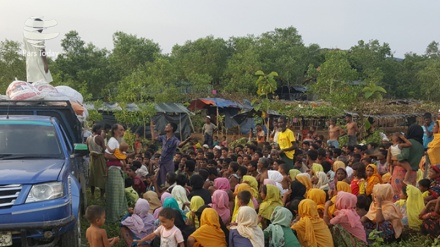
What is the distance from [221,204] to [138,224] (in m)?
1.17

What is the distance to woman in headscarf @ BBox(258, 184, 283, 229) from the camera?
313 inches

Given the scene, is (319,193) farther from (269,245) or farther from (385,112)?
(385,112)

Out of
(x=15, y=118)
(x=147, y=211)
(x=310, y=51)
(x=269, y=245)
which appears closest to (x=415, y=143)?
(x=269, y=245)

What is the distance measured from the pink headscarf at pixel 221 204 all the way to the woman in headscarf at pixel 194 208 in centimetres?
19

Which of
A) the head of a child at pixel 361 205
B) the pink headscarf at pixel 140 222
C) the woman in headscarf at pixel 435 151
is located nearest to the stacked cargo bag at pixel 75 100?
the pink headscarf at pixel 140 222

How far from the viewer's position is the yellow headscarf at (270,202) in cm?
796

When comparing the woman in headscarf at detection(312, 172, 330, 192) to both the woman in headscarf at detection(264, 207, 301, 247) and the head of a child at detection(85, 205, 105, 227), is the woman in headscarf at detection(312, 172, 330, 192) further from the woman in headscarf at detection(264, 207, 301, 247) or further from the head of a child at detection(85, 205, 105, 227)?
the head of a child at detection(85, 205, 105, 227)

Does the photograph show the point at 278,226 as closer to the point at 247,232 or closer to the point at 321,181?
the point at 247,232

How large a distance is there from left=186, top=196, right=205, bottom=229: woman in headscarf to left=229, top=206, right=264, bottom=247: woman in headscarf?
995 mm

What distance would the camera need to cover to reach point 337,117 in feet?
81.4

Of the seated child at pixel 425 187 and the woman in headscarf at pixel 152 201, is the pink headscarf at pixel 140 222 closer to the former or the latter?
the woman in headscarf at pixel 152 201

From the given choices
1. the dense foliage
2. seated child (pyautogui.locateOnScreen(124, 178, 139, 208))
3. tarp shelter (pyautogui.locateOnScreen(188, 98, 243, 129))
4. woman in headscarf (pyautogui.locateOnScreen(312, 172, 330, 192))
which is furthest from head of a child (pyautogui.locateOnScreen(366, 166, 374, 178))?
tarp shelter (pyautogui.locateOnScreen(188, 98, 243, 129))

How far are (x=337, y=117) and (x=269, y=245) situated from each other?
18565mm

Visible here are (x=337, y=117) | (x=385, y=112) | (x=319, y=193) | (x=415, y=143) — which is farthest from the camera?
(x=385, y=112)
